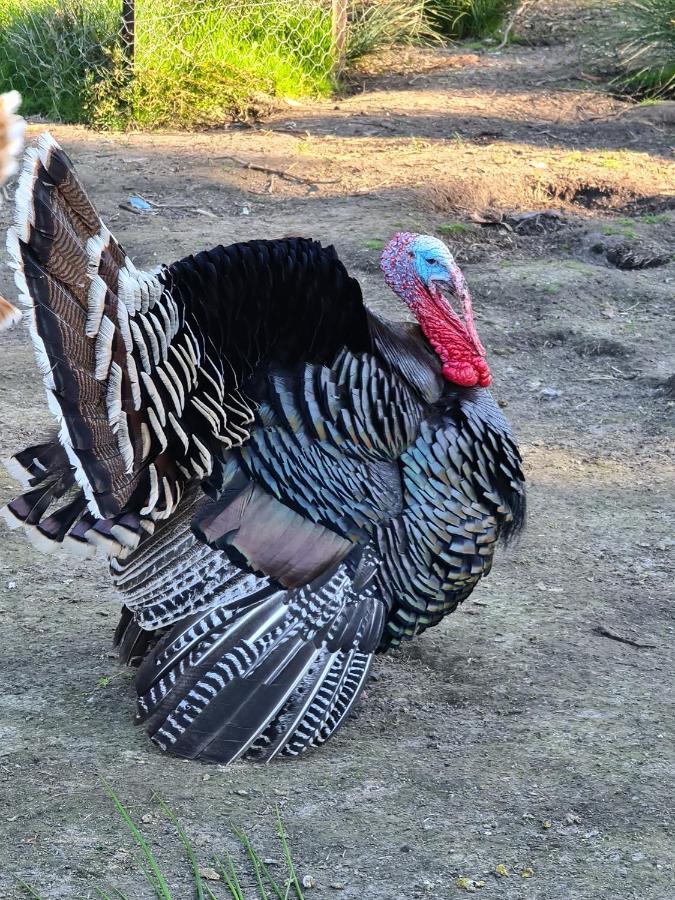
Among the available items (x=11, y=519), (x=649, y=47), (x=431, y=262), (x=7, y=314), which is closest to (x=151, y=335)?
(x=7, y=314)

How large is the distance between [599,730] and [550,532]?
1469 millimetres

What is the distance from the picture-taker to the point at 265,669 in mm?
3387

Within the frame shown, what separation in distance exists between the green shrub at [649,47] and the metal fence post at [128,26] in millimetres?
4939

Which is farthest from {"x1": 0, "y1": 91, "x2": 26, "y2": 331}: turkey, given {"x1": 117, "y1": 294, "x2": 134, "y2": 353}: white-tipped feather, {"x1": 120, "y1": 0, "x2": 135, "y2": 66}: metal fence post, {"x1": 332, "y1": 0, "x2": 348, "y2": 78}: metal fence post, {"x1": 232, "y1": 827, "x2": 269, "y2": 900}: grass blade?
{"x1": 332, "y1": 0, "x2": 348, "y2": 78}: metal fence post

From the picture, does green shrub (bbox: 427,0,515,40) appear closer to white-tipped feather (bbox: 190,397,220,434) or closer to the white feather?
white-tipped feather (bbox: 190,397,220,434)

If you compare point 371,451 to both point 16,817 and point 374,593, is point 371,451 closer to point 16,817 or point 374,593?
point 374,593

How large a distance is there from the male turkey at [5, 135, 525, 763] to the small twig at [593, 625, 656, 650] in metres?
0.82

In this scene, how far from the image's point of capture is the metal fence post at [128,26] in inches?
389

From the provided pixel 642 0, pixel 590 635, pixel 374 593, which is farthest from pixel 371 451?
pixel 642 0

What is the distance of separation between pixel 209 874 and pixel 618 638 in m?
1.89

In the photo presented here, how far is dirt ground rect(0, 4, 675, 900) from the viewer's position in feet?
10.4

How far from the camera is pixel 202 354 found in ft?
11.0

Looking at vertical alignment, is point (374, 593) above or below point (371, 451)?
below

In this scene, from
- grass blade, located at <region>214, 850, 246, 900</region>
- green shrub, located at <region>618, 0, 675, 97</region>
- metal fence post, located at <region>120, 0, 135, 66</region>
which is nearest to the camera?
grass blade, located at <region>214, 850, 246, 900</region>
